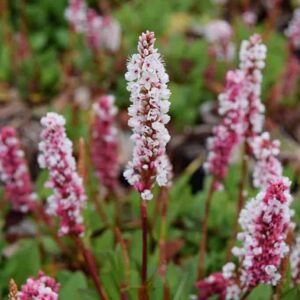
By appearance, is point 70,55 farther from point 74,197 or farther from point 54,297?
point 54,297

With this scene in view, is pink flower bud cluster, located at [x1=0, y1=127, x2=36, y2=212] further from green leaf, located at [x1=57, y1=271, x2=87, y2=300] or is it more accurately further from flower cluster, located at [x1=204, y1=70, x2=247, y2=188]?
flower cluster, located at [x1=204, y1=70, x2=247, y2=188]

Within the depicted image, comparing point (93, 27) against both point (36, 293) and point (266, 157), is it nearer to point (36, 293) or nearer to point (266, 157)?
point (266, 157)

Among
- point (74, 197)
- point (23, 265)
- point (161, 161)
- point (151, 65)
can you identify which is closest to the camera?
point (151, 65)

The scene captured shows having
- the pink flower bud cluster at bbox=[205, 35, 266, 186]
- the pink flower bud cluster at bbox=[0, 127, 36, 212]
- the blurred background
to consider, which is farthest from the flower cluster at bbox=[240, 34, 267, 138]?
the blurred background

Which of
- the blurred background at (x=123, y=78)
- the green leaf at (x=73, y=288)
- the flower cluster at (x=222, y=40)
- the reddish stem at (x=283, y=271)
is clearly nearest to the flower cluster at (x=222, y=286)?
the reddish stem at (x=283, y=271)

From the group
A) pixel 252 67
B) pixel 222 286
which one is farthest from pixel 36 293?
pixel 252 67

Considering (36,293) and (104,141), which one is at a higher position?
(104,141)

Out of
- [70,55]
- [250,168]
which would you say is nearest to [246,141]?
[250,168]

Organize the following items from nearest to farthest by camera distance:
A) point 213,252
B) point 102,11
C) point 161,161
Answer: point 161,161
point 213,252
point 102,11
